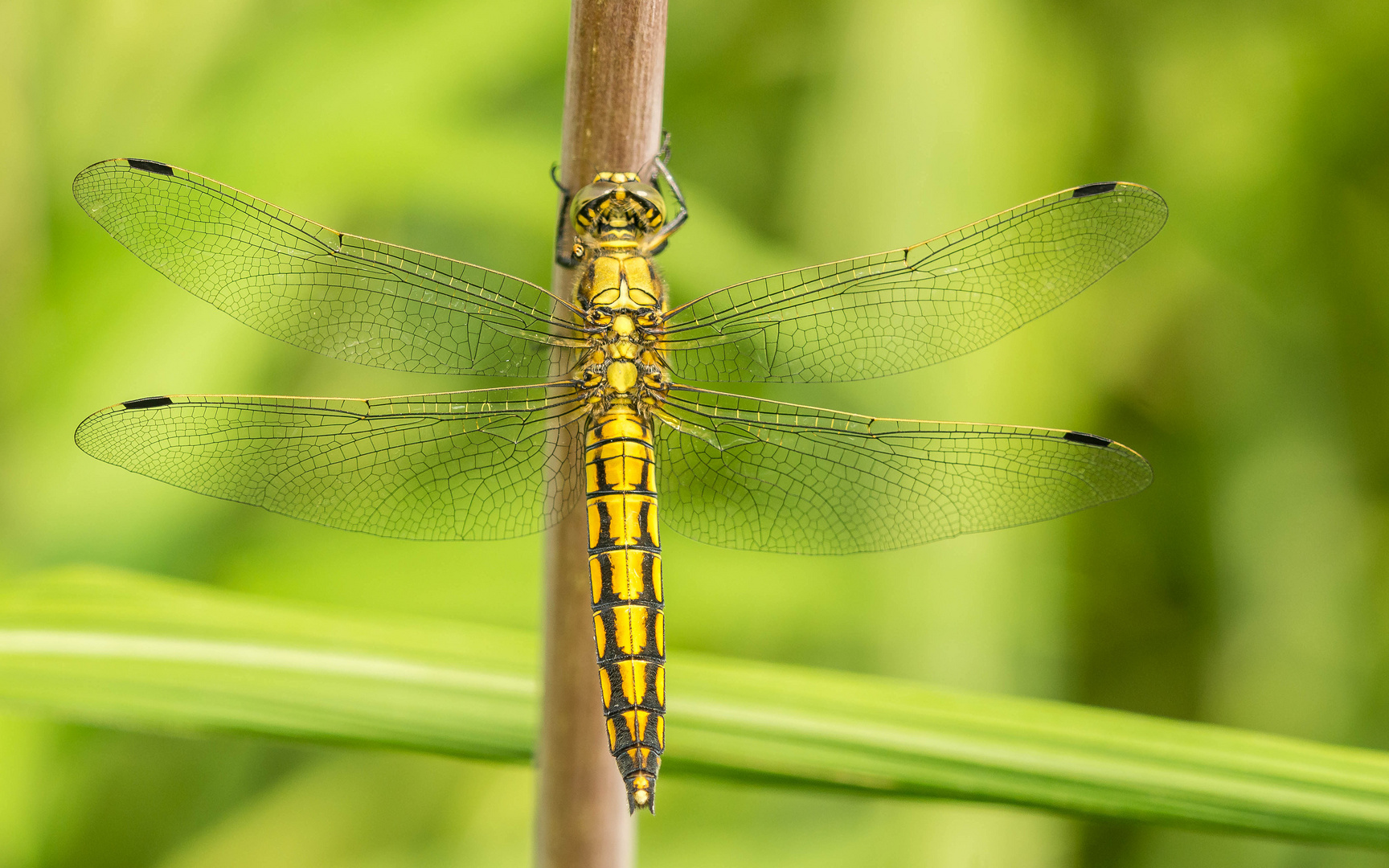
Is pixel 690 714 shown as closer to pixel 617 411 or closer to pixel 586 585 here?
pixel 586 585

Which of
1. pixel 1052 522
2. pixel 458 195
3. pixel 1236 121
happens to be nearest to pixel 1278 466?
pixel 1052 522

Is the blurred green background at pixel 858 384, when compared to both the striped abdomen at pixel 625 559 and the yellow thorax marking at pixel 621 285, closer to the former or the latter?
the striped abdomen at pixel 625 559

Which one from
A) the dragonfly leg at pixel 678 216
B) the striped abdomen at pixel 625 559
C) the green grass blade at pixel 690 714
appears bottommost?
the green grass blade at pixel 690 714

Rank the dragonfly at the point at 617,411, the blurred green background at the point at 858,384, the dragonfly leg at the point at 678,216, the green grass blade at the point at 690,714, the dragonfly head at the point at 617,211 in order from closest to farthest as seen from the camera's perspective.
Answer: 1. the green grass blade at the point at 690,714
2. the dragonfly head at the point at 617,211
3. the dragonfly leg at the point at 678,216
4. the dragonfly at the point at 617,411
5. the blurred green background at the point at 858,384

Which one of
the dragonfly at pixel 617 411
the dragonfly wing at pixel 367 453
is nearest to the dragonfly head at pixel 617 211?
the dragonfly at pixel 617 411

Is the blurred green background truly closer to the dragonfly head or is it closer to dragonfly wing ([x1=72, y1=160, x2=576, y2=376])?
dragonfly wing ([x1=72, y1=160, x2=576, y2=376])

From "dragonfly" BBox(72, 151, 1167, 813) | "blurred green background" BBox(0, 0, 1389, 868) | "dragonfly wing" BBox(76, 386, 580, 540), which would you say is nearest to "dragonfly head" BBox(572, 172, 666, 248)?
"dragonfly" BBox(72, 151, 1167, 813)

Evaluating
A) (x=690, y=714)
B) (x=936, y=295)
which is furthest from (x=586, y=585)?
(x=936, y=295)
